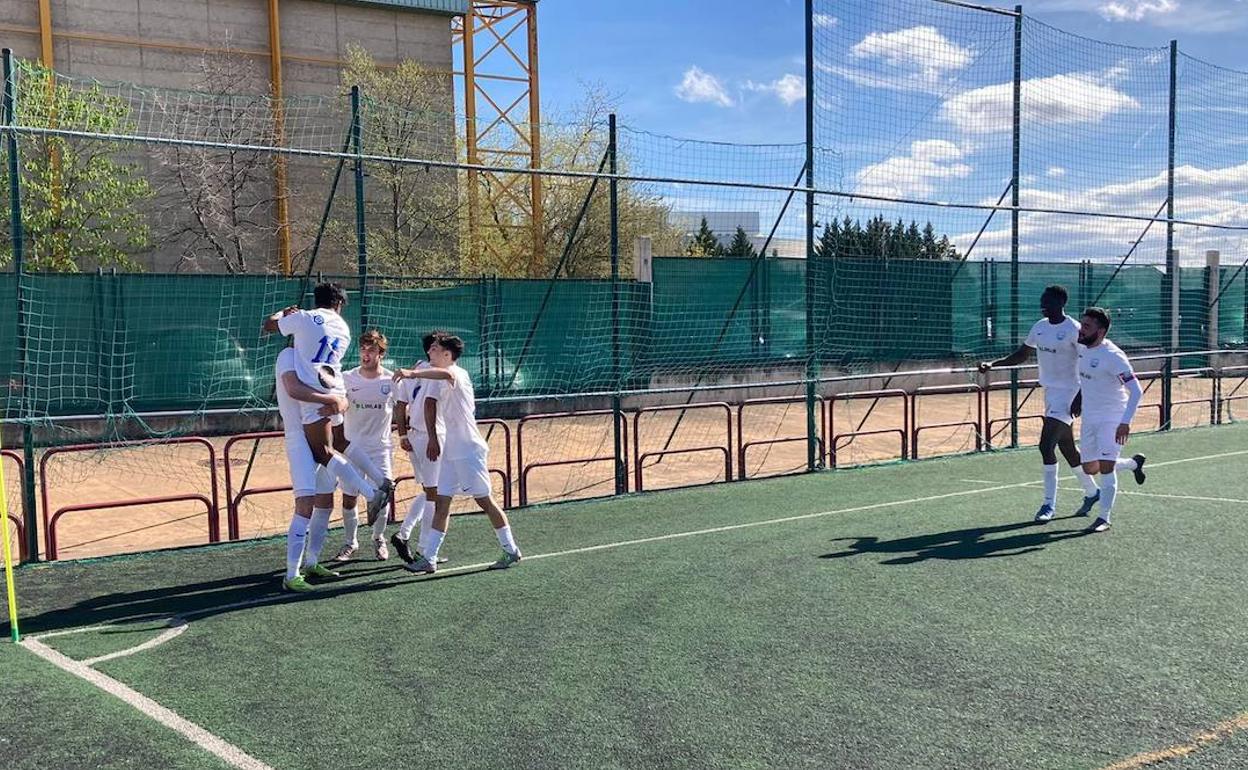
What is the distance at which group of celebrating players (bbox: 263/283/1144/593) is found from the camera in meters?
6.68

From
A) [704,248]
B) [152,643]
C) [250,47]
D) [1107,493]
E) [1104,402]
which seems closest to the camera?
[152,643]

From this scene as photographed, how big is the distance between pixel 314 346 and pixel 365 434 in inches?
48.3

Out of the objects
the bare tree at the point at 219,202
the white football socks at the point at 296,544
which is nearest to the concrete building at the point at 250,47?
the bare tree at the point at 219,202

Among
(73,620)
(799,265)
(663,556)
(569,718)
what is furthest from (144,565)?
(799,265)

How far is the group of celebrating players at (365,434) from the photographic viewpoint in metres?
6.64

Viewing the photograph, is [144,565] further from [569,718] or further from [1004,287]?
[1004,287]

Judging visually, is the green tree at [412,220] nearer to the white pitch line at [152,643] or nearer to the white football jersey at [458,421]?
the white football jersey at [458,421]

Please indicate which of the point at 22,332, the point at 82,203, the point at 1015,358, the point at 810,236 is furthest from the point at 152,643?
the point at 82,203

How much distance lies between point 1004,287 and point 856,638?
49.9ft

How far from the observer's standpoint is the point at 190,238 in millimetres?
27922

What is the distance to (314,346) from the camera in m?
6.61

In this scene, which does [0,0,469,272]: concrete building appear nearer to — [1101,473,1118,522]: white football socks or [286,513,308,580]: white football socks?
[286,513,308,580]: white football socks

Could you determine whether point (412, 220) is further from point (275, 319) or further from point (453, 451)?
point (453, 451)

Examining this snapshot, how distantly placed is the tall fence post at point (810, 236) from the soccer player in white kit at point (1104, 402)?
3.79m
